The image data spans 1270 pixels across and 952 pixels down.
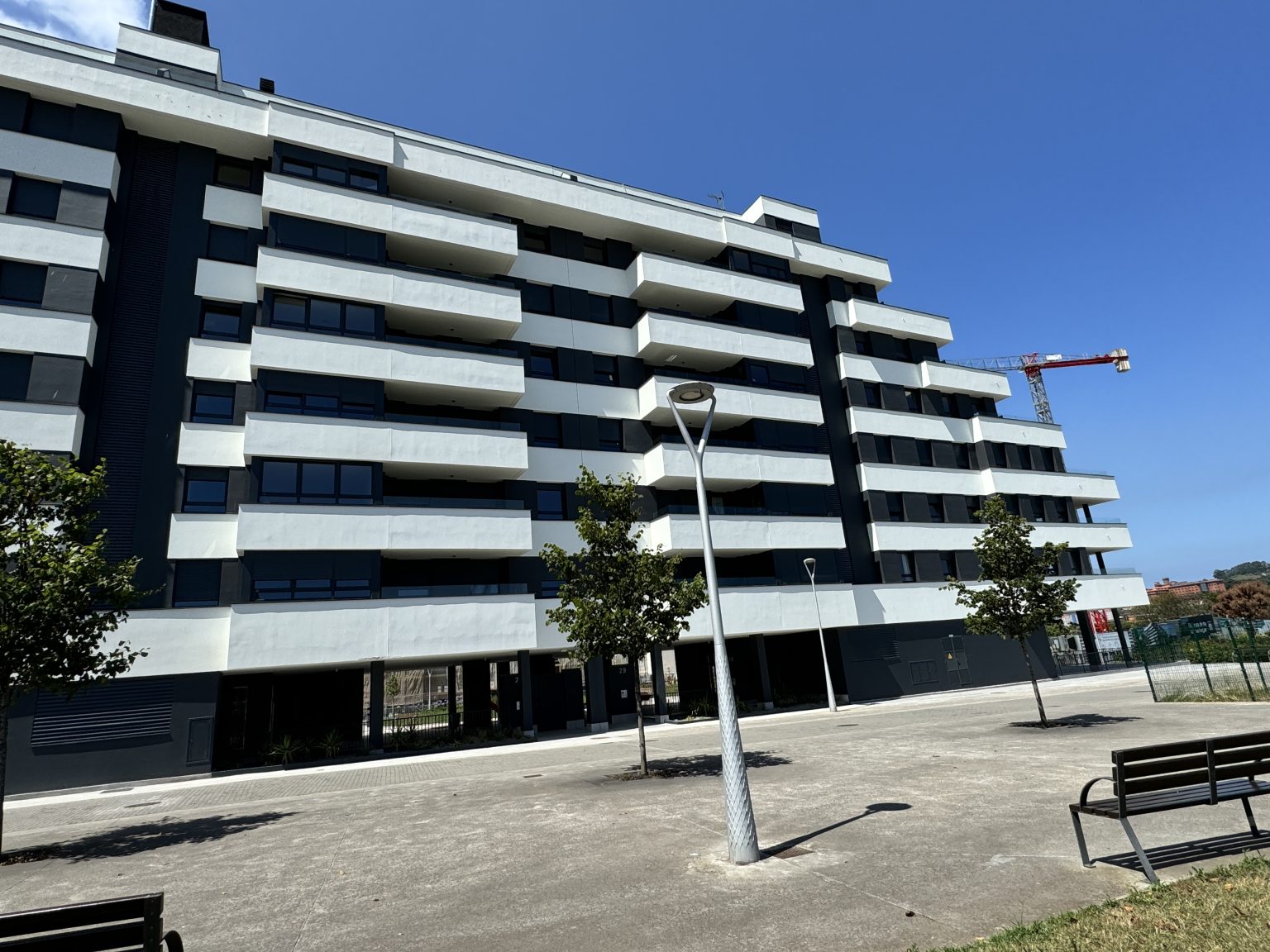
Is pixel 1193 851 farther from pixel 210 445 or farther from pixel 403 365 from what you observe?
pixel 210 445

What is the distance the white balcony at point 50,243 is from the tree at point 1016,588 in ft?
101

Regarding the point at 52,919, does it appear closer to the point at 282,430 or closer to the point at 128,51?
the point at 282,430

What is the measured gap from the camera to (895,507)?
39812mm

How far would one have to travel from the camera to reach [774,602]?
107 feet

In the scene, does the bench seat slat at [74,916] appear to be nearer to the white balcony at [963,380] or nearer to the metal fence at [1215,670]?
the metal fence at [1215,670]

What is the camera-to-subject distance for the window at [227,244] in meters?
27.3

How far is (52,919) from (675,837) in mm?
7139

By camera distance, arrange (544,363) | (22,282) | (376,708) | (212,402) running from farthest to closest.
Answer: (544,363)
(212,402)
(376,708)
(22,282)

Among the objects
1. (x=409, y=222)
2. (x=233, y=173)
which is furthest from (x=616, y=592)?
(x=233, y=173)

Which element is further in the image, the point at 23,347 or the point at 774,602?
the point at 774,602

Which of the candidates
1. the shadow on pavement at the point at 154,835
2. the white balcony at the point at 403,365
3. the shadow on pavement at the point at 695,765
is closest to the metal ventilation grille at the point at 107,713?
the shadow on pavement at the point at 154,835

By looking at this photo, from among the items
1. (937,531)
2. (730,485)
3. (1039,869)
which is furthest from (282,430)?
(937,531)

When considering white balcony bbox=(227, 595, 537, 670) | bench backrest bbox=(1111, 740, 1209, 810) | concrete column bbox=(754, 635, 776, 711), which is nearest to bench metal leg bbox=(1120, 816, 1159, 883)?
bench backrest bbox=(1111, 740, 1209, 810)

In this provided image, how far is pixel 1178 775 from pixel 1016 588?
14211mm
